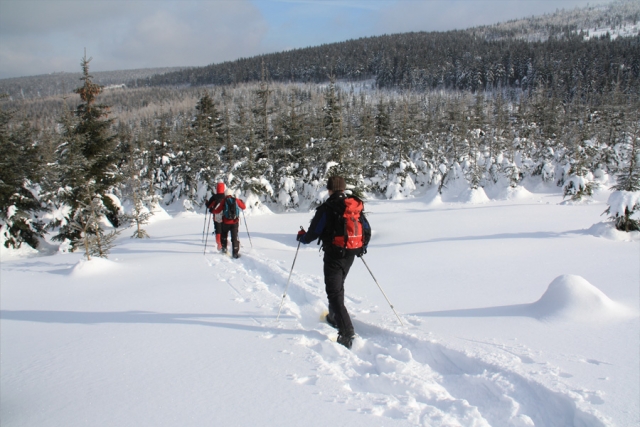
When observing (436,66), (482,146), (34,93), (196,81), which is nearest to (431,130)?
(482,146)

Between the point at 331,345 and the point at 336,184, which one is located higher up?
the point at 336,184

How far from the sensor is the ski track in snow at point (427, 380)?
105 inches

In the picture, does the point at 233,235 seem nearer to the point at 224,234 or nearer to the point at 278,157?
the point at 224,234

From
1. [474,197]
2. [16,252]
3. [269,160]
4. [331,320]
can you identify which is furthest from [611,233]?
[16,252]

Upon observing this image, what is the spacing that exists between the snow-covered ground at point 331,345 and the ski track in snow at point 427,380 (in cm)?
1

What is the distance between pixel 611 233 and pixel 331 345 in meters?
8.49

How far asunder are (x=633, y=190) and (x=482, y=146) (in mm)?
28437

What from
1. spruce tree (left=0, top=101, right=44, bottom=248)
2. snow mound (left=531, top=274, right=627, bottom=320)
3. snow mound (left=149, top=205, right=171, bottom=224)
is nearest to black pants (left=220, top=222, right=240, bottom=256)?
snow mound (left=531, top=274, right=627, bottom=320)

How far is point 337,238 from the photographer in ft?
13.7

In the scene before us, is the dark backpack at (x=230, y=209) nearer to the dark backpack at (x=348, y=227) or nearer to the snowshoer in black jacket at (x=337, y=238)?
the snowshoer in black jacket at (x=337, y=238)

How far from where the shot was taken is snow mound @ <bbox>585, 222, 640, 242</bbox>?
27.9ft

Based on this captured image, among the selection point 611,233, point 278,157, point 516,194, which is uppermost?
point 278,157

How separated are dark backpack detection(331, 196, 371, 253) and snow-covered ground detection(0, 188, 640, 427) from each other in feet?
3.65

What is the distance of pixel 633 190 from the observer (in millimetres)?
10047
